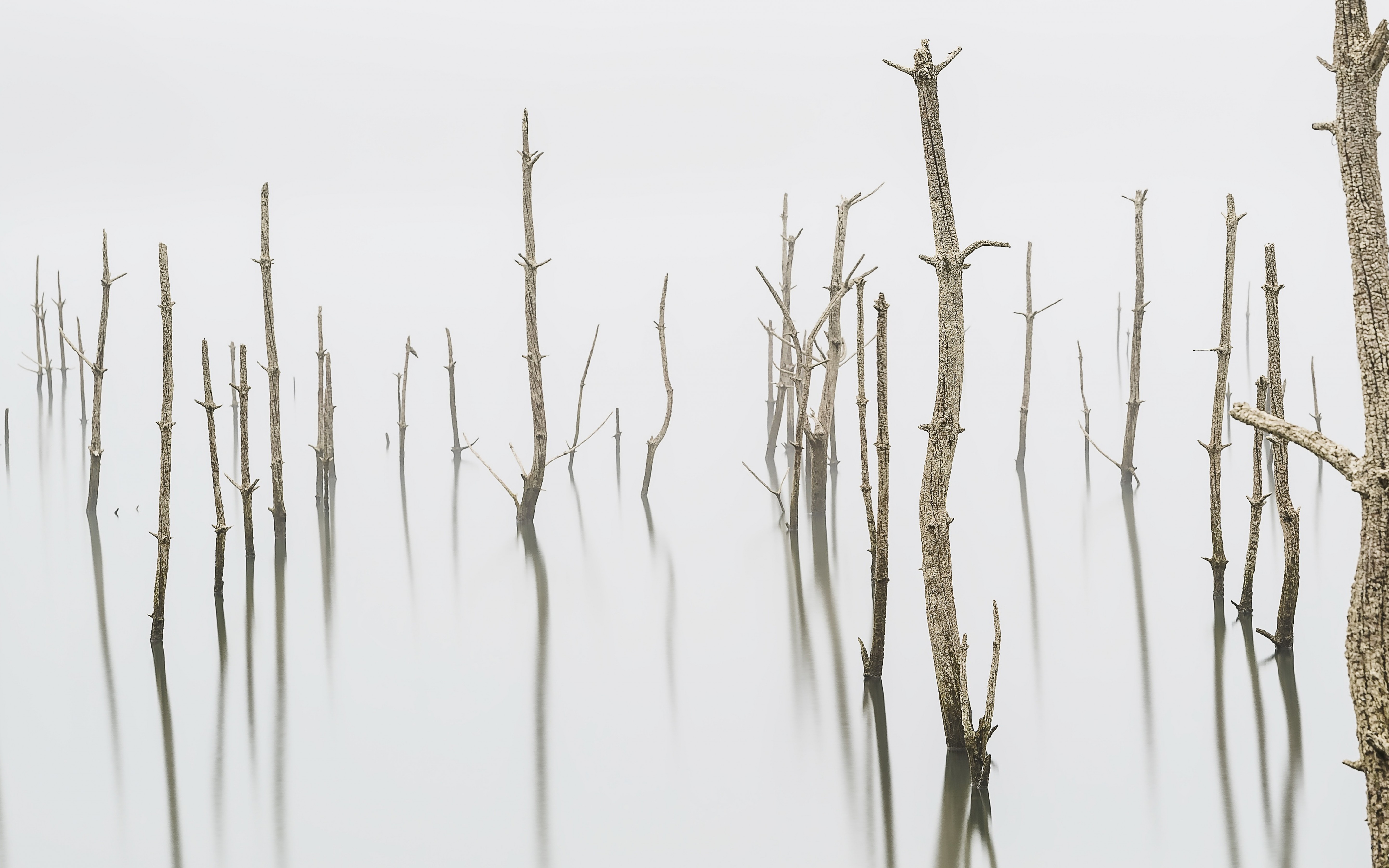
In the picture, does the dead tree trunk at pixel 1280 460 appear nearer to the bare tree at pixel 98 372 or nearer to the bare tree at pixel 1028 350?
the bare tree at pixel 1028 350

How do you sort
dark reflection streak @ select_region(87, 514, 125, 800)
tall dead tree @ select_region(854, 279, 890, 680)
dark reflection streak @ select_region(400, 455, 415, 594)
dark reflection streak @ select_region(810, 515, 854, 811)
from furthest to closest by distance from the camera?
dark reflection streak @ select_region(400, 455, 415, 594) → dark reflection streak @ select_region(810, 515, 854, 811) → dark reflection streak @ select_region(87, 514, 125, 800) → tall dead tree @ select_region(854, 279, 890, 680)

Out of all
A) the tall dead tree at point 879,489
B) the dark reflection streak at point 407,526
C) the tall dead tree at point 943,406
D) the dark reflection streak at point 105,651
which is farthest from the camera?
the dark reflection streak at point 407,526

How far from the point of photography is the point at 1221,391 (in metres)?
8.83

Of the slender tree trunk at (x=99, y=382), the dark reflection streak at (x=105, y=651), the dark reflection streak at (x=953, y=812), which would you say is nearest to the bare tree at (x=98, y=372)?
the slender tree trunk at (x=99, y=382)

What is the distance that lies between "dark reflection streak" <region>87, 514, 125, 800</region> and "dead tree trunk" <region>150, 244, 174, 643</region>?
1.92 feet

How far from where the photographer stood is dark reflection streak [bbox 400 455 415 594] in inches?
479

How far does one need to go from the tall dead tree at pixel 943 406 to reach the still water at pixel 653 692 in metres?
0.83

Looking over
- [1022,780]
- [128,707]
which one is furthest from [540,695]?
[1022,780]

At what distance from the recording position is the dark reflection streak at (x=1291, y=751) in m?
6.01

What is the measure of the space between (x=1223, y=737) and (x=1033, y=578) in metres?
4.59

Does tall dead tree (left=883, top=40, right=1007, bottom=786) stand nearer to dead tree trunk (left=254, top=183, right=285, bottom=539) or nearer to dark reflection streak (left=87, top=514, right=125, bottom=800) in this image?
dark reflection streak (left=87, top=514, right=125, bottom=800)

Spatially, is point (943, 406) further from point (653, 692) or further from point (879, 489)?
point (653, 692)

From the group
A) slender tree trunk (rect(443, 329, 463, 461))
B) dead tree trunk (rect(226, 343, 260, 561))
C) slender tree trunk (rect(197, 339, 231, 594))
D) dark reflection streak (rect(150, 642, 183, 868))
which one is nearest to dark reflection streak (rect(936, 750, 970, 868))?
dark reflection streak (rect(150, 642, 183, 868))

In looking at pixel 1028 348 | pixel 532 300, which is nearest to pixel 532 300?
pixel 532 300
